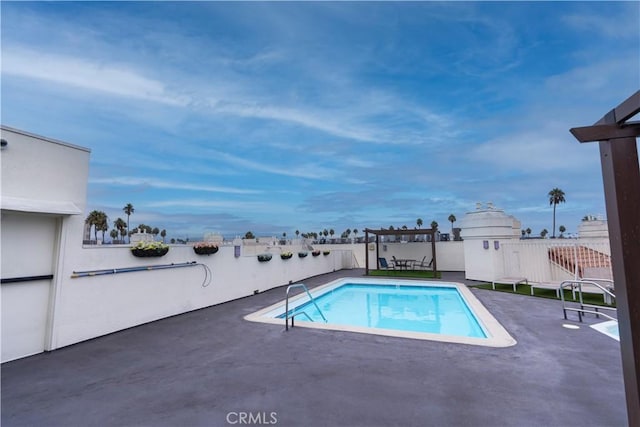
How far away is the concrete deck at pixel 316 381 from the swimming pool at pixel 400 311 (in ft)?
1.34

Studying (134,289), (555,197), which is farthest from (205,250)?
(555,197)

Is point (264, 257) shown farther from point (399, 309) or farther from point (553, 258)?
point (553, 258)

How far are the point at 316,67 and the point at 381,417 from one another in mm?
10791

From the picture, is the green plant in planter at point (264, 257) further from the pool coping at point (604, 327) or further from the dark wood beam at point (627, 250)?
the dark wood beam at point (627, 250)

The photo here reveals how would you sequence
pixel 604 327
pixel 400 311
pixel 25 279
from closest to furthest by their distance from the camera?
pixel 25 279, pixel 604 327, pixel 400 311

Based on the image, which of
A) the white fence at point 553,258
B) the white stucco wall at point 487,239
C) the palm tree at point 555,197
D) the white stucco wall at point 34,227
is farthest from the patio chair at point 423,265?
the palm tree at point 555,197

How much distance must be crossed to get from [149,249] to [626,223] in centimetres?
664

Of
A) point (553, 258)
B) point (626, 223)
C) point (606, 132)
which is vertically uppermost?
point (606, 132)

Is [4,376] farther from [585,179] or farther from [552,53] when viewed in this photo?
[585,179]

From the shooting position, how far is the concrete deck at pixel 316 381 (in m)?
2.34

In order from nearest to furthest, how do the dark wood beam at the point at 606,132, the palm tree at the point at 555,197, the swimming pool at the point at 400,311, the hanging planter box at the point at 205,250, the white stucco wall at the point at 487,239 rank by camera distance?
the dark wood beam at the point at 606,132, the swimming pool at the point at 400,311, the hanging planter box at the point at 205,250, the white stucco wall at the point at 487,239, the palm tree at the point at 555,197

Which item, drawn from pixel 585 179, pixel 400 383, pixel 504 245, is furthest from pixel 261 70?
pixel 585 179

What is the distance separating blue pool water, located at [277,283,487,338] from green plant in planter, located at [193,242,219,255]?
243 centimetres

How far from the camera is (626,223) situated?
1692 millimetres
